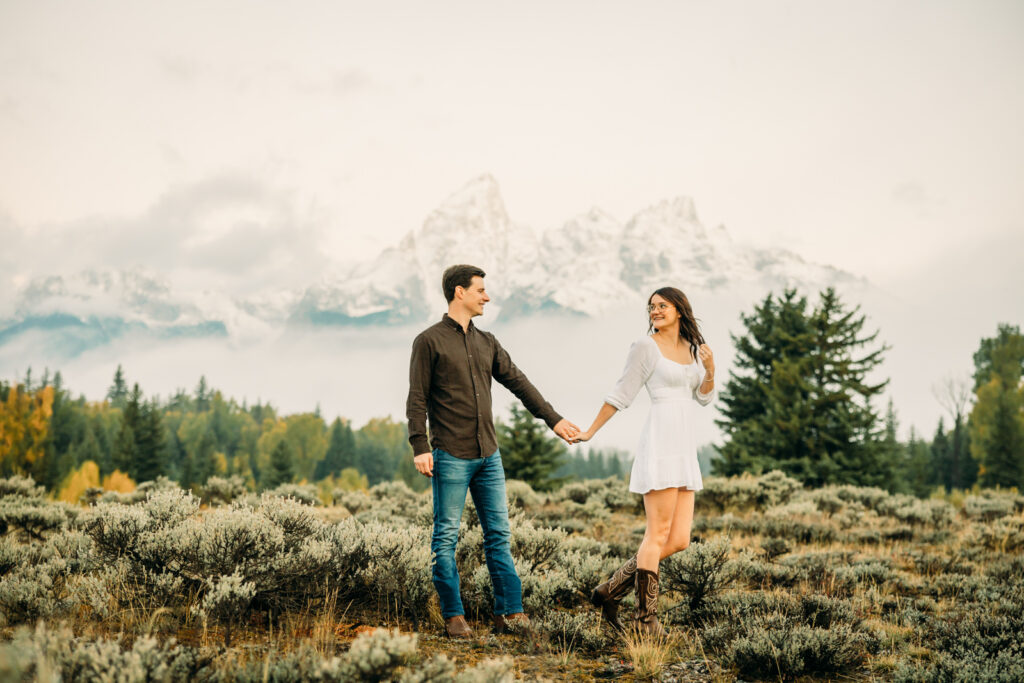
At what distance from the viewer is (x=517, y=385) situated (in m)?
4.74

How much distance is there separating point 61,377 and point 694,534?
7252 inches

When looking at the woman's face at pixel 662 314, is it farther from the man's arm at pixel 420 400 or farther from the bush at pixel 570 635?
the bush at pixel 570 635

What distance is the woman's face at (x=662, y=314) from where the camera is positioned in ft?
14.9

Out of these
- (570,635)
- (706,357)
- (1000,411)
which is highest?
(1000,411)

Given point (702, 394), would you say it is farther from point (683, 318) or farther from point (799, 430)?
point (799, 430)

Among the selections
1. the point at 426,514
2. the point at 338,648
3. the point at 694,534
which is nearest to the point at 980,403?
the point at 694,534

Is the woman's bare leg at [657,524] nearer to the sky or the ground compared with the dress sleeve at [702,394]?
nearer to the ground

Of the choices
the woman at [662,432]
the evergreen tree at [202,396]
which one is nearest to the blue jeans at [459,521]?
the woman at [662,432]

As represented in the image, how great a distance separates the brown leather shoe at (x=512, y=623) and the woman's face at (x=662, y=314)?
7.30ft

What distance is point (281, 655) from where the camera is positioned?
3.20m

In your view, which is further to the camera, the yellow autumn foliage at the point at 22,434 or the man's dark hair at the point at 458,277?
the yellow autumn foliage at the point at 22,434

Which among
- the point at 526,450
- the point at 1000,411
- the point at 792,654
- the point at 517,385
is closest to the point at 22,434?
the point at 526,450

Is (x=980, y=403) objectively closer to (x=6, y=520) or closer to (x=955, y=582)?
(x=955, y=582)

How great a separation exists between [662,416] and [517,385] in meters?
1.07
